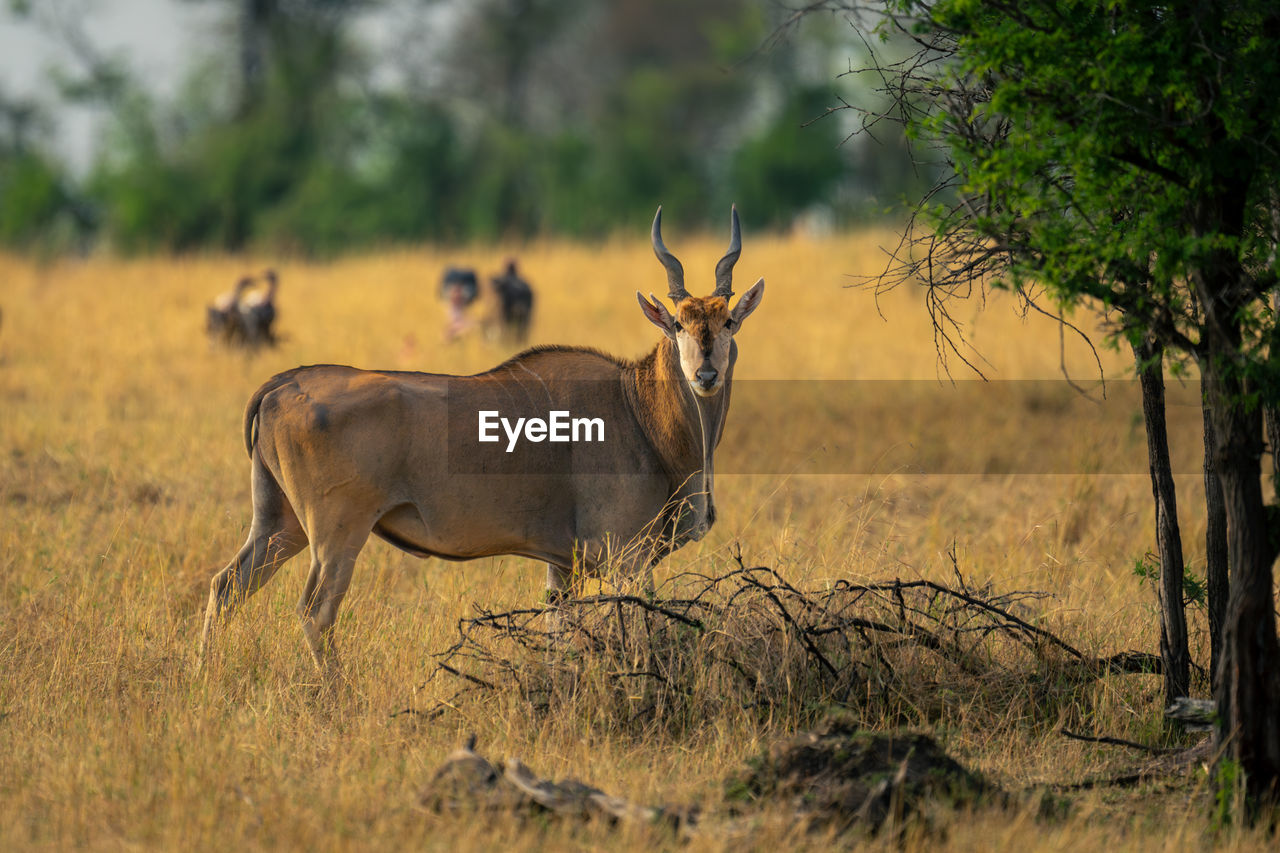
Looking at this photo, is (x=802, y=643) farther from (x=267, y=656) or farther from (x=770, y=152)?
(x=770, y=152)

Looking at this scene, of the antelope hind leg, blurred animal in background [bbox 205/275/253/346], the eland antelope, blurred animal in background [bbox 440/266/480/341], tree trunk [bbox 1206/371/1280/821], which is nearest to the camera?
tree trunk [bbox 1206/371/1280/821]

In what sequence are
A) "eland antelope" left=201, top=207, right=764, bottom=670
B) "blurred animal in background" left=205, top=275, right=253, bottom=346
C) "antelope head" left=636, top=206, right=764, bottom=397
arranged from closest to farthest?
"eland antelope" left=201, top=207, right=764, bottom=670 → "antelope head" left=636, top=206, right=764, bottom=397 → "blurred animal in background" left=205, top=275, right=253, bottom=346

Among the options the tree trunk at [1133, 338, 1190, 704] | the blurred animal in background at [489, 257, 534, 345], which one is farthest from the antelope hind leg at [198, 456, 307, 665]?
the blurred animal in background at [489, 257, 534, 345]

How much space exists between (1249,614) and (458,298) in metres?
15.3

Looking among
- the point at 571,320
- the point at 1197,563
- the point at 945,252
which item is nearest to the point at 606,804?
the point at 945,252

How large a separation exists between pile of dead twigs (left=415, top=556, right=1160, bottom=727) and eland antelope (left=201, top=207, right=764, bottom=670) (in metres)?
0.43

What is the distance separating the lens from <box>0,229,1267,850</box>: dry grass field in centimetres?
534

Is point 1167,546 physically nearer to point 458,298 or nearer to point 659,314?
point 659,314

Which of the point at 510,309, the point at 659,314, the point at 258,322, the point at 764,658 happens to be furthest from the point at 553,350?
the point at 510,309

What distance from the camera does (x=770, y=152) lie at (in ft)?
125

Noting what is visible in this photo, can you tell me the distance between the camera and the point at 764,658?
6.69 meters

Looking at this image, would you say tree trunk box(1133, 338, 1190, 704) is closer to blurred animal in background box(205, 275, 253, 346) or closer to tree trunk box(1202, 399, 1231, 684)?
tree trunk box(1202, 399, 1231, 684)

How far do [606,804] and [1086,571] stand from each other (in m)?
5.11

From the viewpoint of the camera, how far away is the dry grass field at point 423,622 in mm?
5340
